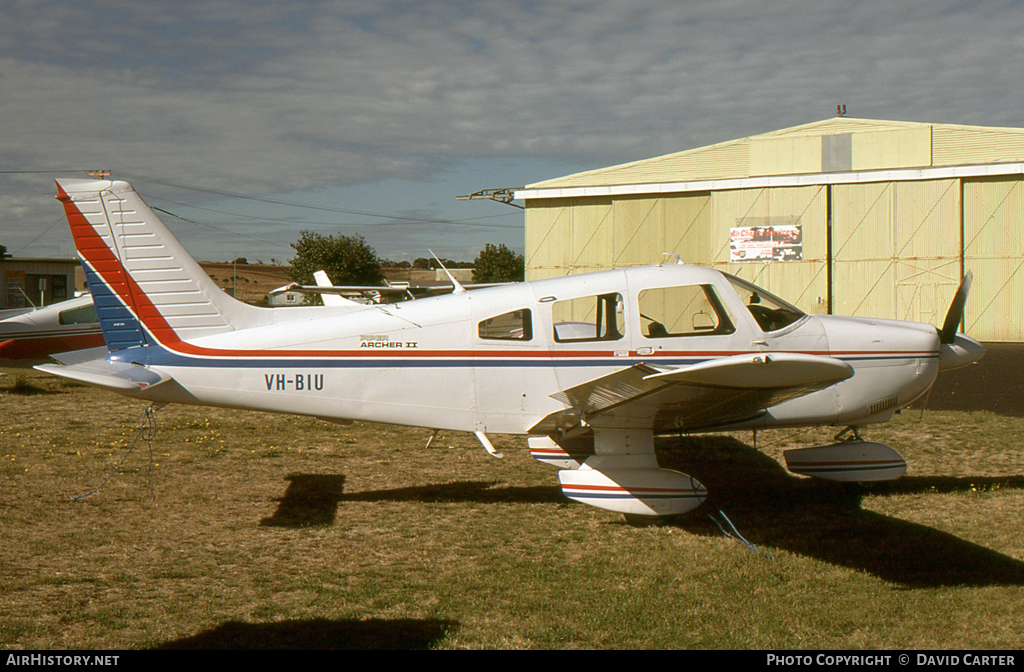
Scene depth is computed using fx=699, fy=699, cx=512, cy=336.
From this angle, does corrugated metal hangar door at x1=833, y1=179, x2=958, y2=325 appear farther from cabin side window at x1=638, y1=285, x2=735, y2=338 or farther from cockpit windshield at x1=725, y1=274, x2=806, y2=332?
cabin side window at x1=638, y1=285, x2=735, y2=338

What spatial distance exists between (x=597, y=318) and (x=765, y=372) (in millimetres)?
2158

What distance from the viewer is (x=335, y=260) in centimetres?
5688

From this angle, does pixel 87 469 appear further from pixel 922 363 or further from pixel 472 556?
pixel 922 363

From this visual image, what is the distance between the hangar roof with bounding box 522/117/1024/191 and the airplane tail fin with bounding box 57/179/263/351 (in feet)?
74.0

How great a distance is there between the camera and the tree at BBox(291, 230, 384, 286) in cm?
5644

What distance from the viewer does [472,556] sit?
5750mm

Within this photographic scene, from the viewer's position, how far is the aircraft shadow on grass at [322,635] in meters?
4.17

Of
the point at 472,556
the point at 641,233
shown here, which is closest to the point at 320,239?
the point at 641,233

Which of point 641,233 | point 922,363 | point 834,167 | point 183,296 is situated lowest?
point 922,363

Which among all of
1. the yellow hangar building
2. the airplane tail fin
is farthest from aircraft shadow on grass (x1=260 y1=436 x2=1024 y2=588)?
the yellow hangar building

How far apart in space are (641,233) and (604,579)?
910 inches

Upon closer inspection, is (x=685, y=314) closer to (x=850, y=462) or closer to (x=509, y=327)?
(x=509, y=327)

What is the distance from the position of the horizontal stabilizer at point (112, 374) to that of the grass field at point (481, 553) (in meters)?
1.32

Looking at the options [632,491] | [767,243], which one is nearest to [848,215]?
[767,243]
